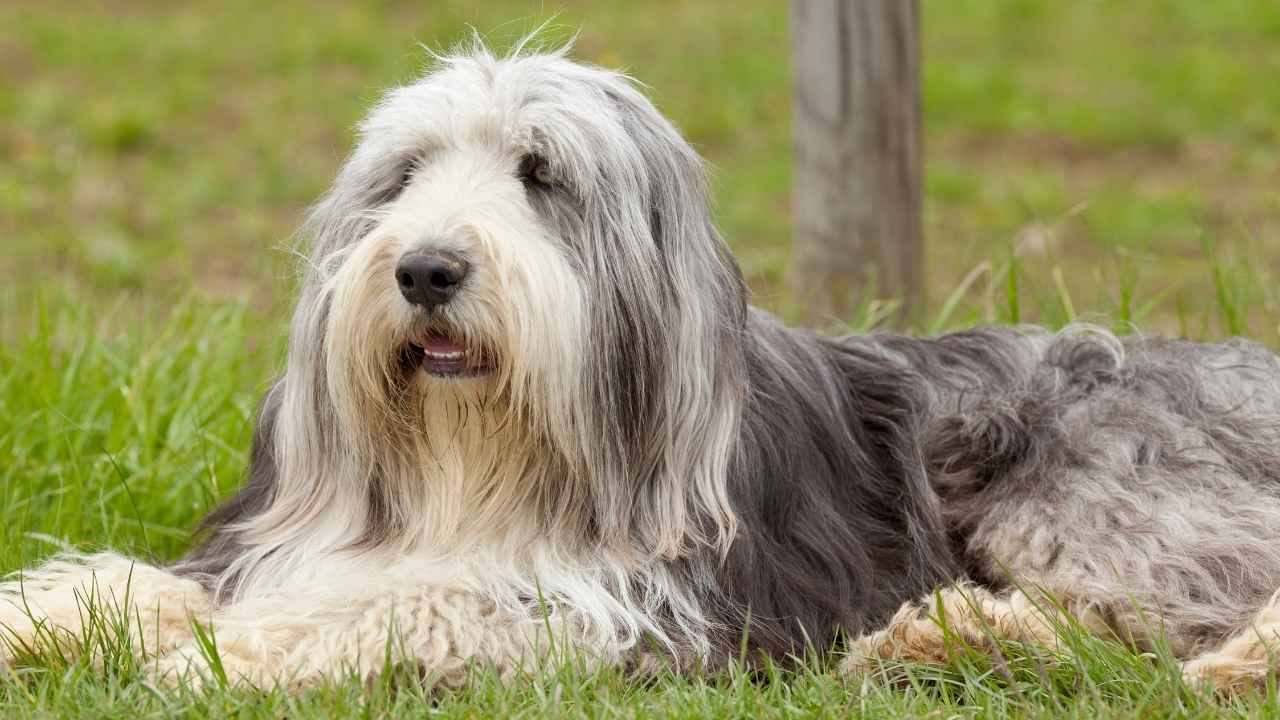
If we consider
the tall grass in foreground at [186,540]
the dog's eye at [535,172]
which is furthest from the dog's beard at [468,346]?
the tall grass in foreground at [186,540]

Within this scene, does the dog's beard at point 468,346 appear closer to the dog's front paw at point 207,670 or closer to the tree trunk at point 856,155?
the dog's front paw at point 207,670

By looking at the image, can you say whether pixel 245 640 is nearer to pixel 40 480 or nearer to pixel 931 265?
pixel 40 480

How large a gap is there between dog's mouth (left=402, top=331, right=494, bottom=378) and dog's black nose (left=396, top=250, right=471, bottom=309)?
12cm

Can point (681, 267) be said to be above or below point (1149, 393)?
above

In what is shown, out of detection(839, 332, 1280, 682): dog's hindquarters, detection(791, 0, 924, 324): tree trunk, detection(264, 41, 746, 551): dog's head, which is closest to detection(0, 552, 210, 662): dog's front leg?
detection(264, 41, 746, 551): dog's head

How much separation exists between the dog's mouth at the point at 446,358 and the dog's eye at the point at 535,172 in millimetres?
445

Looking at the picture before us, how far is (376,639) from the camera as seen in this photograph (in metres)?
3.71

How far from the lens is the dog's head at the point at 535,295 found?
3.60 m

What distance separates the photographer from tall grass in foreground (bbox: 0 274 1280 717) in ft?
11.4

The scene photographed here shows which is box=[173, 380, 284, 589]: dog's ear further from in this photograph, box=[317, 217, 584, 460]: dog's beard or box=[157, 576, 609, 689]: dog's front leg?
box=[317, 217, 584, 460]: dog's beard

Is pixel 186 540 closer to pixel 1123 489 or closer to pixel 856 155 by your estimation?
pixel 1123 489

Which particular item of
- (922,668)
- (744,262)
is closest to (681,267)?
(922,668)

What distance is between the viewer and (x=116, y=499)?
201 inches

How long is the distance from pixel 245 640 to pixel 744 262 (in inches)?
219
